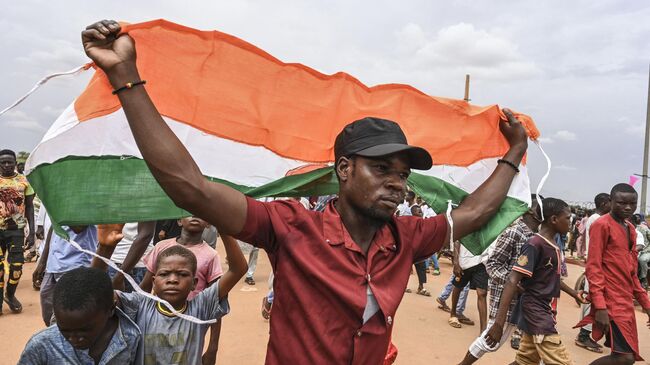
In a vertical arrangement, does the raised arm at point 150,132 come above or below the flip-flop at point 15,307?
above

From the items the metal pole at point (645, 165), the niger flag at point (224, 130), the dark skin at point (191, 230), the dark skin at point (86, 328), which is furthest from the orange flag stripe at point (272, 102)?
the metal pole at point (645, 165)

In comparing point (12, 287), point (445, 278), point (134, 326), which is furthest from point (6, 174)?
point (445, 278)

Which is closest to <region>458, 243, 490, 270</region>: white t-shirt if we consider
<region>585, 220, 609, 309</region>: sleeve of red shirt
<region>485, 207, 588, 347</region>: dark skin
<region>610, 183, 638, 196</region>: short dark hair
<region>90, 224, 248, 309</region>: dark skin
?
<region>485, 207, 588, 347</region>: dark skin

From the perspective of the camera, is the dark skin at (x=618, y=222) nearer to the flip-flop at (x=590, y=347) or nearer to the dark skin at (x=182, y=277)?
the flip-flop at (x=590, y=347)

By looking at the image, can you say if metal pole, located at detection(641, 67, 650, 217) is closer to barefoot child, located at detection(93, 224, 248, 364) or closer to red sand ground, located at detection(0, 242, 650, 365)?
red sand ground, located at detection(0, 242, 650, 365)

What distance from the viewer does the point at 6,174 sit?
231 inches

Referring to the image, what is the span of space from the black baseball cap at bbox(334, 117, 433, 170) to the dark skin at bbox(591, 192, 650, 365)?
3.31 m

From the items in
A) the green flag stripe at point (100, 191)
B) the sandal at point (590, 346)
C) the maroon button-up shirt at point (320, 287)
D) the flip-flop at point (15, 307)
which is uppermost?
the green flag stripe at point (100, 191)

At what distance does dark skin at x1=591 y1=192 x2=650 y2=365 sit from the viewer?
4020mm

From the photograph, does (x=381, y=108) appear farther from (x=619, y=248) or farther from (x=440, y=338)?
(x=440, y=338)

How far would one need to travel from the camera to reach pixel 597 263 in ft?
13.6

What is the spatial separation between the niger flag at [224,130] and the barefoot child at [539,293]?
1.93 m

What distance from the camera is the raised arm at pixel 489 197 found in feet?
6.84

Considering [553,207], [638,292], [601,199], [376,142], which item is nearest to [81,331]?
[376,142]
